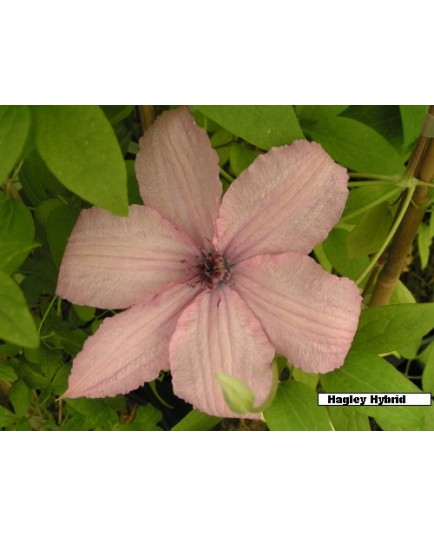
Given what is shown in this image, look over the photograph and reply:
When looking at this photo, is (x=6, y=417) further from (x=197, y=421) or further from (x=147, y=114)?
(x=147, y=114)

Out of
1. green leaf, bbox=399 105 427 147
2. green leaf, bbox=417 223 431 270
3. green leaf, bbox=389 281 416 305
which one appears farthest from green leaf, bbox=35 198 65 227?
green leaf, bbox=417 223 431 270

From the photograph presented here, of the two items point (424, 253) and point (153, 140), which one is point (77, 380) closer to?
point (153, 140)

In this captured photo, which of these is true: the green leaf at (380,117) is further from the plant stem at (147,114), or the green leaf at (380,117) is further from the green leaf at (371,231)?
the plant stem at (147,114)

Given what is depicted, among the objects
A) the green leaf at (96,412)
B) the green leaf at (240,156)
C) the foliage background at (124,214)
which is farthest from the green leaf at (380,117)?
the green leaf at (96,412)

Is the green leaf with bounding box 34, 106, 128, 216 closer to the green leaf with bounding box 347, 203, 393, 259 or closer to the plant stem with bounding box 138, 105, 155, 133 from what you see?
the plant stem with bounding box 138, 105, 155, 133

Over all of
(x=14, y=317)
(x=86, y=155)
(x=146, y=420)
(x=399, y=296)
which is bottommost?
(x=146, y=420)

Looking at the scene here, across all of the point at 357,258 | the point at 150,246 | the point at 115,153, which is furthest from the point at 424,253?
the point at 115,153

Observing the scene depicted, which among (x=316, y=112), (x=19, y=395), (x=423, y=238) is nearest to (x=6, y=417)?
(x=19, y=395)
